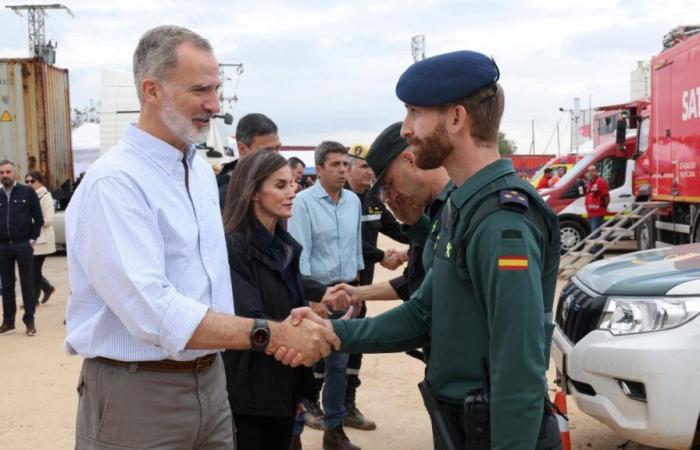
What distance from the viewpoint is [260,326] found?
8.19 ft

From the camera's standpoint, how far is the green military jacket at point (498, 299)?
6.34 feet

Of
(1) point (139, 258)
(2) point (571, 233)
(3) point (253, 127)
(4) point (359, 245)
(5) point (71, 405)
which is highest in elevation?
(3) point (253, 127)

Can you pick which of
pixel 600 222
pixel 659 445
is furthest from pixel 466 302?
pixel 600 222

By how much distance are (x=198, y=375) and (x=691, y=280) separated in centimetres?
274

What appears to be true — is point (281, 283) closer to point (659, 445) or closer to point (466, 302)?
point (466, 302)

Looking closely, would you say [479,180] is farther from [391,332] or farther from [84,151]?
[84,151]

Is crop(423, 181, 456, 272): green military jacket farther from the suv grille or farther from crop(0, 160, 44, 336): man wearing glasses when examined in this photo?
crop(0, 160, 44, 336): man wearing glasses

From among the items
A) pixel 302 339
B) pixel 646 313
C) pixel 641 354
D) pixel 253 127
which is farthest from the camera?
pixel 253 127

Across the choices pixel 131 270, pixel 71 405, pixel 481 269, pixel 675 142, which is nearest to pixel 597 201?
pixel 675 142

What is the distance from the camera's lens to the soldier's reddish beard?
2.21m

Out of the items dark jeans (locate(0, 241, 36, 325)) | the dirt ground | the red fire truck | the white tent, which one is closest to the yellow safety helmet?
the dirt ground

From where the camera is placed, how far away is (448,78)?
7.18ft

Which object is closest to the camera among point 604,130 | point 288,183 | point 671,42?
point 288,183

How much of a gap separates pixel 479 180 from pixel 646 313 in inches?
91.6
